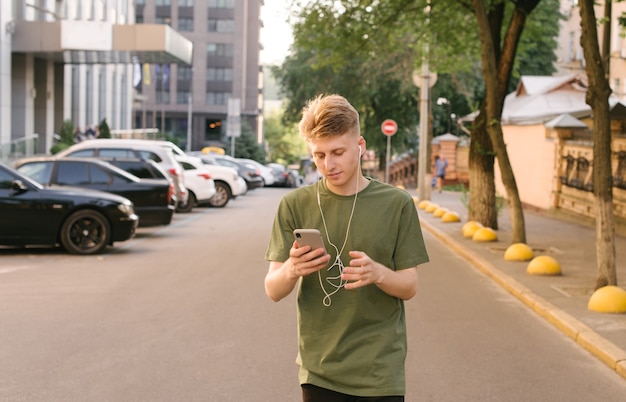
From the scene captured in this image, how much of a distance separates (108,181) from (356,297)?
1644cm

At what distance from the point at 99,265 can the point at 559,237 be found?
9942 millimetres

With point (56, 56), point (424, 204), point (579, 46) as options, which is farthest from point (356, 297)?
point (579, 46)

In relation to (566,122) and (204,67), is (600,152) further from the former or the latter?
(204,67)

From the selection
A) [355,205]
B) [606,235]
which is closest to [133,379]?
[355,205]

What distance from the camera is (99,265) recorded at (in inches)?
608

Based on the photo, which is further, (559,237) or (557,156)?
(557,156)

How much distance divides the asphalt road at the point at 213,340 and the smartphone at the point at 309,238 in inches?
147

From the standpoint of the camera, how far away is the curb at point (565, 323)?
8891 millimetres

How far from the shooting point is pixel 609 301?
11.2 m

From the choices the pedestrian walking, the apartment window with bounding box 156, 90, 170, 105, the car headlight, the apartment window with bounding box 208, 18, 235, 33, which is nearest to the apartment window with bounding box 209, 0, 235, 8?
the apartment window with bounding box 208, 18, 235, 33

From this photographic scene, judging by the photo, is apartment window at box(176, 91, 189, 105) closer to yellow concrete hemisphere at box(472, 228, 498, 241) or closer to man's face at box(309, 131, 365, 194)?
yellow concrete hemisphere at box(472, 228, 498, 241)

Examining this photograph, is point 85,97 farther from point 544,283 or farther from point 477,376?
point 477,376

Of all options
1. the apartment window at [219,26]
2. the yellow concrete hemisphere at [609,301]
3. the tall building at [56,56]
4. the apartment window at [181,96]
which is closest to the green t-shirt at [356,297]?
the yellow concrete hemisphere at [609,301]

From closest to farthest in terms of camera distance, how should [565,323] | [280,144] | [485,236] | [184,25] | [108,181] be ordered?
[565,323] < [108,181] < [485,236] < [184,25] < [280,144]
